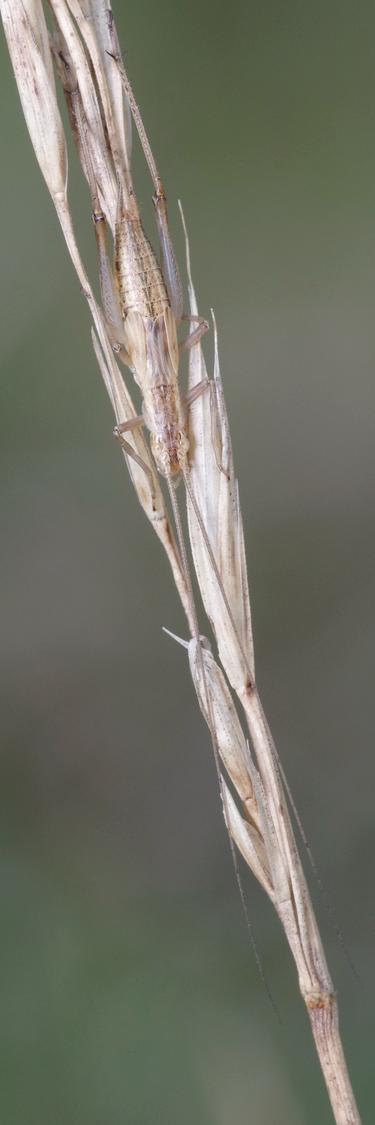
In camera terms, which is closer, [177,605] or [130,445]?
[130,445]

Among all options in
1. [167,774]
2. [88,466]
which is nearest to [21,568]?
[88,466]

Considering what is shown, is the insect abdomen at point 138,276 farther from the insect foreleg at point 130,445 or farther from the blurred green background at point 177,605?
the blurred green background at point 177,605

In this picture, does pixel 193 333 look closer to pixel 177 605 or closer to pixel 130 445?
pixel 130 445

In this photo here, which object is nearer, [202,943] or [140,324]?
[140,324]

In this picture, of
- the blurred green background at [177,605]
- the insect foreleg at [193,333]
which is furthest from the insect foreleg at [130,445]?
the blurred green background at [177,605]

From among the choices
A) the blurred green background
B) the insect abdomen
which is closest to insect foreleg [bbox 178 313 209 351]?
the insect abdomen

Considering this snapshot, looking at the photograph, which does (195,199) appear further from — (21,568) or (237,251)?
(21,568)

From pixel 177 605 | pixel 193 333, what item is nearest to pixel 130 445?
pixel 193 333

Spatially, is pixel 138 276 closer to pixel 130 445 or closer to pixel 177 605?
pixel 130 445
